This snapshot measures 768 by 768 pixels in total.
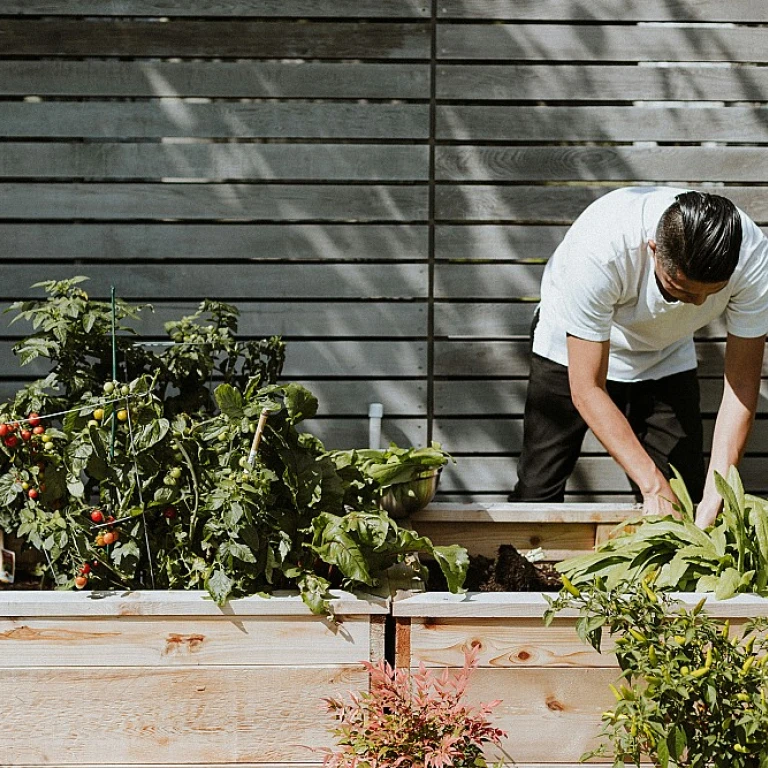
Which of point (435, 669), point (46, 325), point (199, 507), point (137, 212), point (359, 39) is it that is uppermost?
point (359, 39)

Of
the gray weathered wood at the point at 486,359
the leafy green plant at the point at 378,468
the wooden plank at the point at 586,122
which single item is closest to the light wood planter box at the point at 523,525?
the leafy green plant at the point at 378,468

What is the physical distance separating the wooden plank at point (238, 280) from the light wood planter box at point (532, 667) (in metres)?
1.69

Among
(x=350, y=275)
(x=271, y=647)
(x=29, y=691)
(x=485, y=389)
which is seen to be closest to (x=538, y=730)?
(x=271, y=647)

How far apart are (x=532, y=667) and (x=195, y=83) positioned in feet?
8.30

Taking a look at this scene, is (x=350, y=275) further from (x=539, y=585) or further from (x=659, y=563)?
(x=659, y=563)

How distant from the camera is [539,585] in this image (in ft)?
9.46

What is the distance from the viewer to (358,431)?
3.76 meters

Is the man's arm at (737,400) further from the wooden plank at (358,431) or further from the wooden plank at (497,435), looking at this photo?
the wooden plank at (358,431)

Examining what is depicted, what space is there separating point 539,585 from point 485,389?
1084 mm

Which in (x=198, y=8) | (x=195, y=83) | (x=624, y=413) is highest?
(x=198, y=8)

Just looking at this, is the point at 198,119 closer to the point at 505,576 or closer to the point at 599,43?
the point at 599,43

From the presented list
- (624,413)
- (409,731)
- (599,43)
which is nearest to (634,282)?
(624,413)

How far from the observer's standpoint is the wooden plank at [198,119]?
354cm

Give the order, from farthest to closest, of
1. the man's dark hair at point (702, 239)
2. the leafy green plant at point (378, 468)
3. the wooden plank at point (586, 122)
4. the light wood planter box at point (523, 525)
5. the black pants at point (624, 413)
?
the wooden plank at point (586, 122)
the black pants at point (624, 413)
the light wood planter box at point (523, 525)
the leafy green plant at point (378, 468)
the man's dark hair at point (702, 239)
